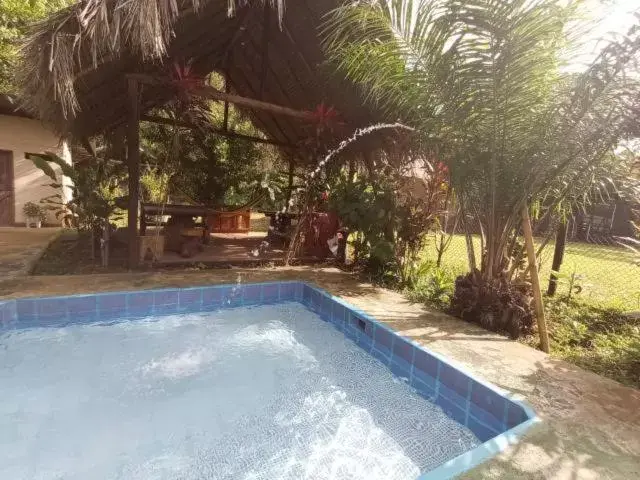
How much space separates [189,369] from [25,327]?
1.77m

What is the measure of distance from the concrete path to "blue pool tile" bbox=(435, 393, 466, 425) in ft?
16.2

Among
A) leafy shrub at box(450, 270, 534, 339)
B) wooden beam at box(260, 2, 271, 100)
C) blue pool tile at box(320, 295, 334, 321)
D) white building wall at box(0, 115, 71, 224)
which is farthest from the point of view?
white building wall at box(0, 115, 71, 224)

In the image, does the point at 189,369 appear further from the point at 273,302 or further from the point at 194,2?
the point at 194,2

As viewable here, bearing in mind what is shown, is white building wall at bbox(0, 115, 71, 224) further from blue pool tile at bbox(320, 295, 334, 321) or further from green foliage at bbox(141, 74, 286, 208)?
blue pool tile at bbox(320, 295, 334, 321)

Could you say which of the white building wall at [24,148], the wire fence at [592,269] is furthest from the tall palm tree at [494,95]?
the white building wall at [24,148]

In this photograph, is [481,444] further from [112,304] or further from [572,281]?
[112,304]

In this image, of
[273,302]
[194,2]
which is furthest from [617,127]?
[194,2]

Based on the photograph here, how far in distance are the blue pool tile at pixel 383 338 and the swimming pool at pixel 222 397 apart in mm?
14

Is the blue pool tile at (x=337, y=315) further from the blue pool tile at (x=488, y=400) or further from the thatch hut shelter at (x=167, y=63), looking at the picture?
the thatch hut shelter at (x=167, y=63)

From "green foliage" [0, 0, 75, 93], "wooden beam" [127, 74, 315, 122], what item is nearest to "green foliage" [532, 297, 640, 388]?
"wooden beam" [127, 74, 315, 122]

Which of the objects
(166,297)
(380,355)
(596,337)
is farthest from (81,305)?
(596,337)

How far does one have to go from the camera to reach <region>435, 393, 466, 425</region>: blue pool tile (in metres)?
2.64

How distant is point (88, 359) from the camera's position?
3.31 m

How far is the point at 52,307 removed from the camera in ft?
12.2
